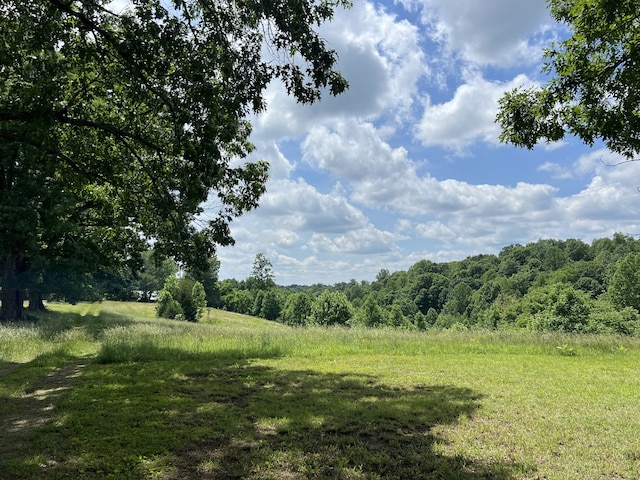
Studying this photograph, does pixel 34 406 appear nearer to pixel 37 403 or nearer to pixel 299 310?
pixel 37 403

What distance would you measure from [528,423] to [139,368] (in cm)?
927

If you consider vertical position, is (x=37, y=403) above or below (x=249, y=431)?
below

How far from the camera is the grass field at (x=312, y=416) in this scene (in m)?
4.36

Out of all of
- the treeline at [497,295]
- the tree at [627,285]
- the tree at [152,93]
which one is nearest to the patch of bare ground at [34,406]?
the tree at [152,93]

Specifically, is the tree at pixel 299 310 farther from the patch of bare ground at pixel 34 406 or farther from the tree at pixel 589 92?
the tree at pixel 589 92

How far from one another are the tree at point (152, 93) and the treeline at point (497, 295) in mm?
26185

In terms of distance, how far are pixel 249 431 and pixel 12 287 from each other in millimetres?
21643

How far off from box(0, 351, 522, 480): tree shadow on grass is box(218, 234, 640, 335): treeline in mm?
25617

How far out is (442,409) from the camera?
21.7ft

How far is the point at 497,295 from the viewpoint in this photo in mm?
94562

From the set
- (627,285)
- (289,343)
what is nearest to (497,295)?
A: (627,285)

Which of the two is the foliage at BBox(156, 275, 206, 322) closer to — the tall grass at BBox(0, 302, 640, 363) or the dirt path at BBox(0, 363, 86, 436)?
the tall grass at BBox(0, 302, 640, 363)

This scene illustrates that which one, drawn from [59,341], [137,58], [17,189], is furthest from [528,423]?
[17,189]

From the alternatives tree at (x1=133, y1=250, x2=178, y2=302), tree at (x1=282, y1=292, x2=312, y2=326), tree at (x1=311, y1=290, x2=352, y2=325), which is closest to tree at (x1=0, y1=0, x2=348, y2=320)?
tree at (x1=311, y1=290, x2=352, y2=325)
